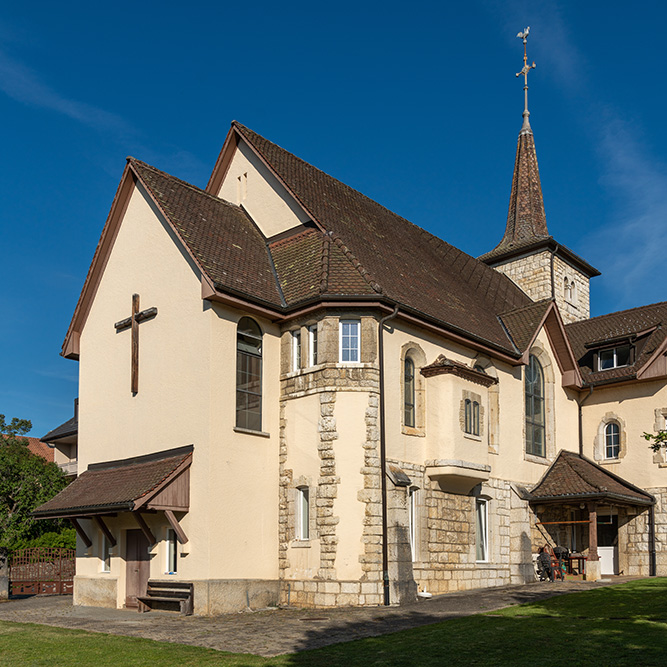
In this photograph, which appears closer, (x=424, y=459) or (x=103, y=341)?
(x=424, y=459)

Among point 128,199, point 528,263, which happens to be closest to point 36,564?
point 128,199

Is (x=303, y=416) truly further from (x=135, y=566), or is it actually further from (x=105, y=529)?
(x=105, y=529)

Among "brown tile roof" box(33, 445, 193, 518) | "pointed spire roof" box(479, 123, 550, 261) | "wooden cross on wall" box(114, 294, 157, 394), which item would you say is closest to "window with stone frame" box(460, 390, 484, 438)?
"brown tile roof" box(33, 445, 193, 518)

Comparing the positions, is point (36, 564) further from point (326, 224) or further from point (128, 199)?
point (326, 224)

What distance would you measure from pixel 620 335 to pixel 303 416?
14.1 meters

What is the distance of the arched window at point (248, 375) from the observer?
20.3m

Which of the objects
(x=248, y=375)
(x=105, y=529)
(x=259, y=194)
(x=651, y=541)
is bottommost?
(x=651, y=541)

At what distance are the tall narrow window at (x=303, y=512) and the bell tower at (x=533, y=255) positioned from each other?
60.1 ft

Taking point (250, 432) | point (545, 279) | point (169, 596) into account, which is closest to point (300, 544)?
point (250, 432)

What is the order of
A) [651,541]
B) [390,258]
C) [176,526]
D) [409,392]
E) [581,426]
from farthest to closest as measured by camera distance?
[581,426] < [651,541] < [390,258] < [409,392] < [176,526]

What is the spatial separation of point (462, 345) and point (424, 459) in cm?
377

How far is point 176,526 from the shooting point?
18625 millimetres

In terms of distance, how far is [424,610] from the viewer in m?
17.6

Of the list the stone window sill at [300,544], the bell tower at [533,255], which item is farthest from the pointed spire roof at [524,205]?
the stone window sill at [300,544]
